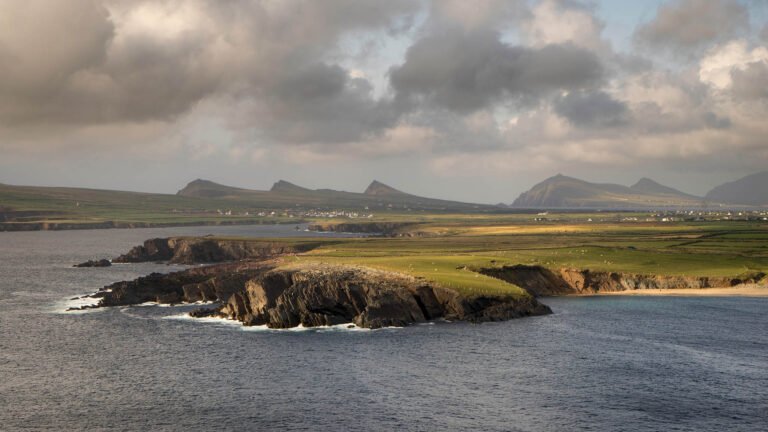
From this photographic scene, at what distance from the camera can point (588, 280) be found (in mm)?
139125

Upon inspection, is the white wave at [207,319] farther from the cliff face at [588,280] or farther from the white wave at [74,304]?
the cliff face at [588,280]

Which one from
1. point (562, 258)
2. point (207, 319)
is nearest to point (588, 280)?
point (562, 258)

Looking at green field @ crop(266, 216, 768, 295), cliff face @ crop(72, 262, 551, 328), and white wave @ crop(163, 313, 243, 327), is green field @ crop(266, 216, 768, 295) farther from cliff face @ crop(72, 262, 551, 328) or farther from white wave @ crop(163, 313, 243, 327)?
white wave @ crop(163, 313, 243, 327)

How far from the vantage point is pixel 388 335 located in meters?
95.7

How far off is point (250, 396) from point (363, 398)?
35.1 feet

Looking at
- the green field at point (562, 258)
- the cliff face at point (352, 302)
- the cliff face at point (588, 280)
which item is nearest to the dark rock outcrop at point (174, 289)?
the green field at point (562, 258)

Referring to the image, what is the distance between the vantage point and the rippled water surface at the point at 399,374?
62469 mm

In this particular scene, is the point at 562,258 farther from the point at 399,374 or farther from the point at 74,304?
the point at 74,304

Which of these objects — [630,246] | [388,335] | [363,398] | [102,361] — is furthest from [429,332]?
[630,246]

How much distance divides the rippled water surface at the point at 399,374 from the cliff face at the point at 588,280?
858 inches

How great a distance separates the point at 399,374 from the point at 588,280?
2878 inches

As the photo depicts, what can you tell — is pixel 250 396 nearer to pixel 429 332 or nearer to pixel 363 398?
pixel 363 398

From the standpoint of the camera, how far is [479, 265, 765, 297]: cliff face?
135m

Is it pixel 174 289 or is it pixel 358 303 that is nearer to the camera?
pixel 358 303
